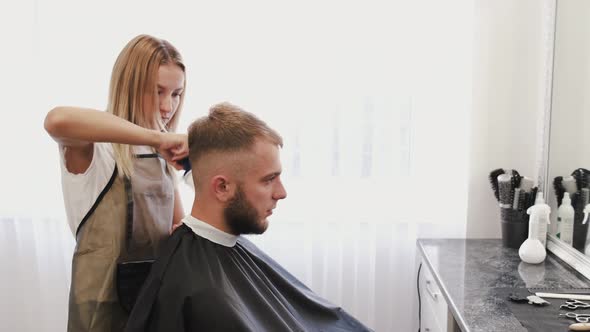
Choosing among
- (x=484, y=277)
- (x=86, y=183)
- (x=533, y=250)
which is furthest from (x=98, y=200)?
(x=533, y=250)

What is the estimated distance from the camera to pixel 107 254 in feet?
4.95

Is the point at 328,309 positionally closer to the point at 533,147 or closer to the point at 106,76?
the point at 533,147

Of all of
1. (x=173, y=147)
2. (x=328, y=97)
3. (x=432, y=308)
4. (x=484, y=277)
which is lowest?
(x=432, y=308)

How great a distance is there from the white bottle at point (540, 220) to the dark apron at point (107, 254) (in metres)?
1.50

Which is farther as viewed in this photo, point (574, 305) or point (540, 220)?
point (540, 220)

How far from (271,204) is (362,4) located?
1.37 meters

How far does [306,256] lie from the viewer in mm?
2715

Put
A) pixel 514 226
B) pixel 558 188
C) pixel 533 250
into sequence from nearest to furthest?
pixel 533 250
pixel 558 188
pixel 514 226

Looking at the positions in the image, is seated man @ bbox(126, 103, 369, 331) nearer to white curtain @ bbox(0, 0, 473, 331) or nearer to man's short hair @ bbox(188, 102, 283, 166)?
man's short hair @ bbox(188, 102, 283, 166)

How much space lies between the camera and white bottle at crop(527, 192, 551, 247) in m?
2.14

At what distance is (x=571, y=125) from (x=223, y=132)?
4.74 ft

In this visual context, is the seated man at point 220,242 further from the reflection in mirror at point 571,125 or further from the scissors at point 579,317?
the reflection in mirror at point 571,125

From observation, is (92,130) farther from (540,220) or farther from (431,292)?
(540,220)

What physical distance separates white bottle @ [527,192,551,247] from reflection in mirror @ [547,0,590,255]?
0.05m
